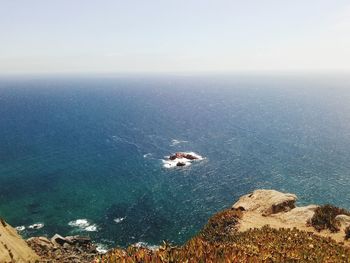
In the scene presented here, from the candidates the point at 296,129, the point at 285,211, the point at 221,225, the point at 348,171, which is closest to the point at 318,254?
the point at 221,225

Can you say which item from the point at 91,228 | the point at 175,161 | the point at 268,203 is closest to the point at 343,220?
the point at 268,203

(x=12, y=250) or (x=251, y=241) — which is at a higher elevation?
(x=251, y=241)

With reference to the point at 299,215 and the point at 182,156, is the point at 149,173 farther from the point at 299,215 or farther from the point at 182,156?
the point at 299,215

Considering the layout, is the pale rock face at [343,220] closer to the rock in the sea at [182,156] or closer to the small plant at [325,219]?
the small plant at [325,219]

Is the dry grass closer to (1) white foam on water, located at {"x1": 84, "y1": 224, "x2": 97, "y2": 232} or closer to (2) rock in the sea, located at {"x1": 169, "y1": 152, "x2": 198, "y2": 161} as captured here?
(1) white foam on water, located at {"x1": 84, "y1": 224, "x2": 97, "y2": 232}

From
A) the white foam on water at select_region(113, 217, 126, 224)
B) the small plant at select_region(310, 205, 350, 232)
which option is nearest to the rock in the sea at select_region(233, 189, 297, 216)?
the small plant at select_region(310, 205, 350, 232)

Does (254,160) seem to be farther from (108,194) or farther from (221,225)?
(221,225)
